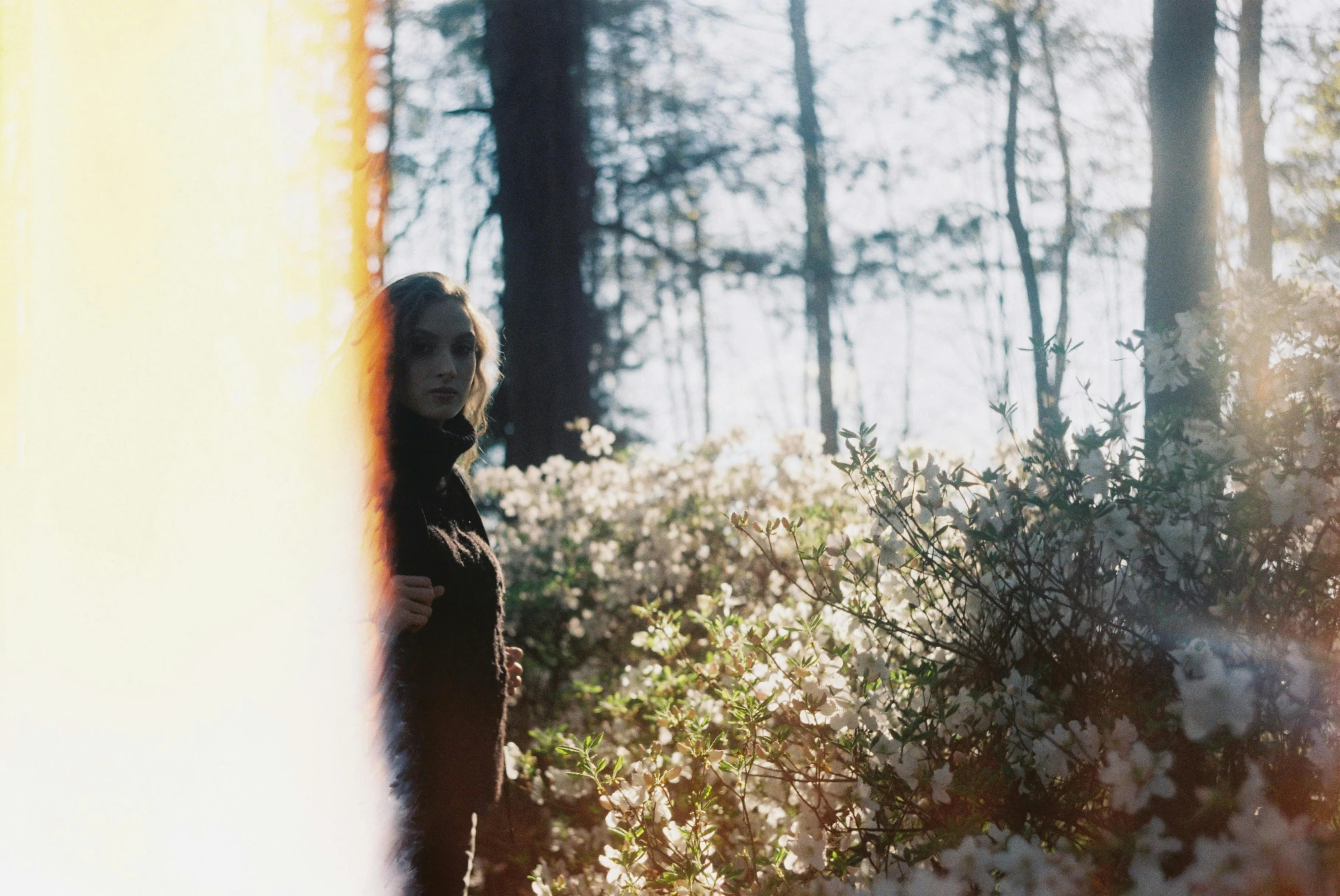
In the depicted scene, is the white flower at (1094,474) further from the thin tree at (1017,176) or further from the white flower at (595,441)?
the thin tree at (1017,176)

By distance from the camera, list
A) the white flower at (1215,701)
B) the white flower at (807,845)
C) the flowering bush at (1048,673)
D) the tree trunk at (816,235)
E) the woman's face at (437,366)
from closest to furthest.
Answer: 1. the white flower at (1215,701)
2. the flowering bush at (1048,673)
3. the white flower at (807,845)
4. the woman's face at (437,366)
5. the tree trunk at (816,235)

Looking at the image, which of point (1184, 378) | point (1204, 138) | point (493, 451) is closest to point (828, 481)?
point (1204, 138)

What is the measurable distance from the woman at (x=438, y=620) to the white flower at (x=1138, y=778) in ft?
4.04

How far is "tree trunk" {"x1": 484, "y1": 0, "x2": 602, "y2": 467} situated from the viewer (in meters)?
8.69

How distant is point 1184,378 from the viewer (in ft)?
9.27

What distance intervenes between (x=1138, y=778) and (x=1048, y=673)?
663 mm

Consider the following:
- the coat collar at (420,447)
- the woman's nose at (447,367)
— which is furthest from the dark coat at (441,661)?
the woman's nose at (447,367)

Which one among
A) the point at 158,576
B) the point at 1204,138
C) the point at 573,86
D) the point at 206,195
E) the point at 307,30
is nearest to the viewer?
the point at 158,576

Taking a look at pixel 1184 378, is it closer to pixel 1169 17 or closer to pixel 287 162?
pixel 1169 17

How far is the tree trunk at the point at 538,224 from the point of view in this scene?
869 cm

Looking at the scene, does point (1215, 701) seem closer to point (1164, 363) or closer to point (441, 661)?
point (441, 661)

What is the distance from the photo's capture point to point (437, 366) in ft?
7.72

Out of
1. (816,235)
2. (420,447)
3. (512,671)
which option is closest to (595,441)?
(512,671)

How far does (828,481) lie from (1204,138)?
2.48 metres
